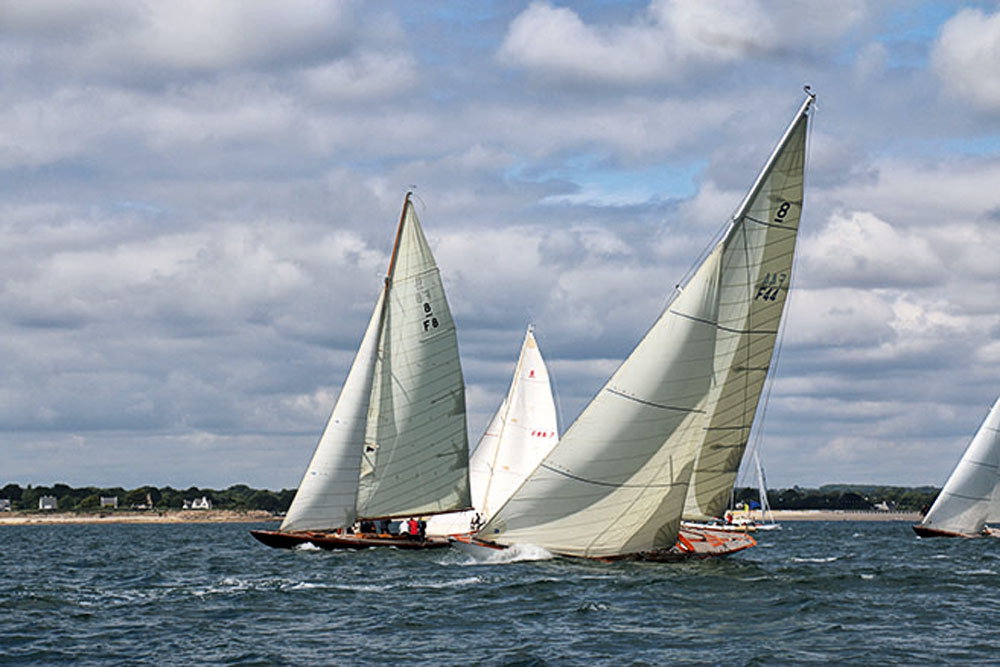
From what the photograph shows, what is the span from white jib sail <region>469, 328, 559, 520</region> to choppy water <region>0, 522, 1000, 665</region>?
16.1 metres

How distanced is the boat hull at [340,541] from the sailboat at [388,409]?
0.06 metres

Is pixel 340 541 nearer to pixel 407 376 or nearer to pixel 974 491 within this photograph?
pixel 407 376

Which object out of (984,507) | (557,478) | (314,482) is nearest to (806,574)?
(557,478)

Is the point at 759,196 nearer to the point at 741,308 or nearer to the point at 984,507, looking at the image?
the point at 741,308

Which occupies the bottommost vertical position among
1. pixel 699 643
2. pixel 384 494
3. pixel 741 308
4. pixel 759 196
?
pixel 699 643

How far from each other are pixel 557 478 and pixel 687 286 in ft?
26.4

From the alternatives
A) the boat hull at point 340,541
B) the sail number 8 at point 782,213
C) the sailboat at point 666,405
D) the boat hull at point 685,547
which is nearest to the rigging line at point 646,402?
the sailboat at point 666,405

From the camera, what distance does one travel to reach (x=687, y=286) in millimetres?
44094

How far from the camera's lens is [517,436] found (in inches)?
2776

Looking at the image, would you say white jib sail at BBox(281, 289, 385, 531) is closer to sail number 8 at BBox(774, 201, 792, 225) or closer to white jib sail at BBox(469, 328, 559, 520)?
white jib sail at BBox(469, 328, 559, 520)

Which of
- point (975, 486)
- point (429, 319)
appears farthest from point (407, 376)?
point (975, 486)

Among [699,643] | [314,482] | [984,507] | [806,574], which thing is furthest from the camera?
[984,507]

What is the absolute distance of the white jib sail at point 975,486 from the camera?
87250mm

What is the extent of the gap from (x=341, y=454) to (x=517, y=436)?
40.8 feet
